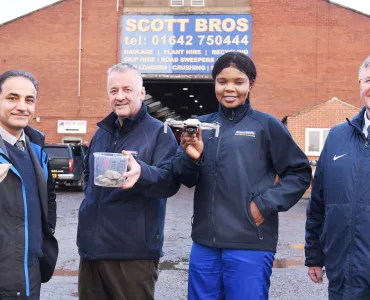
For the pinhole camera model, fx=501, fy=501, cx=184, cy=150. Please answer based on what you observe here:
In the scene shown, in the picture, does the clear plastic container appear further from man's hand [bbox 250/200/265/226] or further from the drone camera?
man's hand [bbox 250/200/265/226]

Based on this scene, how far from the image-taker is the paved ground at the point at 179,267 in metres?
6.02

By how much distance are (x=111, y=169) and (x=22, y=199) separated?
1.81 ft

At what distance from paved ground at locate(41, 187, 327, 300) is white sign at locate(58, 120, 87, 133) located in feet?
48.7

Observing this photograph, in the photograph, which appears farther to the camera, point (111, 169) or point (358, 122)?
point (358, 122)

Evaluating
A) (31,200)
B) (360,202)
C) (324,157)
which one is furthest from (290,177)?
(31,200)

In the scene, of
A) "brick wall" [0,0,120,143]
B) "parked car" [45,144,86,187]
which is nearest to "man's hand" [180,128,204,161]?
"parked car" [45,144,86,187]

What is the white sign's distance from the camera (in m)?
27.2

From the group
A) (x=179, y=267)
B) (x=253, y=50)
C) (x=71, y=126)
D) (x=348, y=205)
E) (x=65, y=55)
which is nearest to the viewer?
(x=348, y=205)

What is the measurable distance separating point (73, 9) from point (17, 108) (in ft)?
84.2

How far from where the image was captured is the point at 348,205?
120 inches

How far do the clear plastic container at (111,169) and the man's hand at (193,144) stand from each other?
0.40 m

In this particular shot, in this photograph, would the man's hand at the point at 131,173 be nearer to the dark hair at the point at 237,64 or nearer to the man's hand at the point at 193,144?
the man's hand at the point at 193,144

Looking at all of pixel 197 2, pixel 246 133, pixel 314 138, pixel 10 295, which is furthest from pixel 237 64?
pixel 197 2

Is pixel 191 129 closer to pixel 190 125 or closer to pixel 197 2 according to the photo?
pixel 190 125
